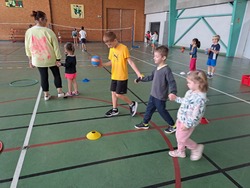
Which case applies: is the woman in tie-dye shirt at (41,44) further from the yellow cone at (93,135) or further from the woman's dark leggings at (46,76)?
the yellow cone at (93,135)

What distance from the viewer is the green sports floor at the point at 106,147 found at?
218 cm

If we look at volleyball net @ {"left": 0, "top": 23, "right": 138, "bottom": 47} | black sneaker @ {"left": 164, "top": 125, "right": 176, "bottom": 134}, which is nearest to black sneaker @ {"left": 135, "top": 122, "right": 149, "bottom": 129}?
black sneaker @ {"left": 164, "top": 125, "right": 176, "bottom": 134}

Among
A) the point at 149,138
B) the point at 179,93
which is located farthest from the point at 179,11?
the point at 149,138

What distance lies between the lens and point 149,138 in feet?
9.91

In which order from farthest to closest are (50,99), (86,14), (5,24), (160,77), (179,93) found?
(86,14) → (5,24) → (179,93) → (50,99) → (160,77)

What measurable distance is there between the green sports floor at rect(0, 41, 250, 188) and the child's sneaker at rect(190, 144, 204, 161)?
0.21ft

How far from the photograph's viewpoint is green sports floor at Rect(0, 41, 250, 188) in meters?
2.18

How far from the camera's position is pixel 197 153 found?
250 cm

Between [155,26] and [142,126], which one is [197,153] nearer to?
[142,126]

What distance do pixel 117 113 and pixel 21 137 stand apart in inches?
67.4

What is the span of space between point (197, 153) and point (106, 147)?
1.25 meters

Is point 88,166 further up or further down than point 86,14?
further down

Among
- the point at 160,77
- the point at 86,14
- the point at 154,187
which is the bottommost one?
the point at 154,187

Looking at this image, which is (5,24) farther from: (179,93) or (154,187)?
(154,187)
